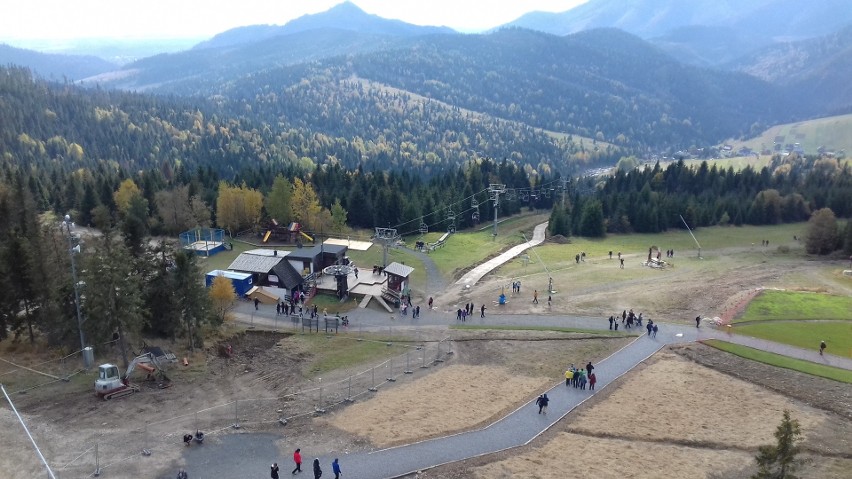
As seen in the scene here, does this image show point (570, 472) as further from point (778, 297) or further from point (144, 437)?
point (778, 297)

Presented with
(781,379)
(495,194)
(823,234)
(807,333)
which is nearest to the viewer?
(781,379)

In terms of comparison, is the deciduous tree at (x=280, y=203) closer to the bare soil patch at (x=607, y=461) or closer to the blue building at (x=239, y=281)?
the blue building at (x=239, y=281)

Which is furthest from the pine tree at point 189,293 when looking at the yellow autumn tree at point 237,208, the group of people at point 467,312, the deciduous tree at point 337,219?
the deciduous tree at point 337,219

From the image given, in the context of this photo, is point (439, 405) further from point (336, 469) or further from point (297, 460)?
point (297, 460)

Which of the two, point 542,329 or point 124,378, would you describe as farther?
point 542,329

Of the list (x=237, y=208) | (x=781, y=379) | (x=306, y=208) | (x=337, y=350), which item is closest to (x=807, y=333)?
(x=781, y=379)

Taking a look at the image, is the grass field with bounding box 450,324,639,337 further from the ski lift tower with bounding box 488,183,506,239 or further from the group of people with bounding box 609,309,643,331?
the ski lift tower with bounding box 488,183,506,239

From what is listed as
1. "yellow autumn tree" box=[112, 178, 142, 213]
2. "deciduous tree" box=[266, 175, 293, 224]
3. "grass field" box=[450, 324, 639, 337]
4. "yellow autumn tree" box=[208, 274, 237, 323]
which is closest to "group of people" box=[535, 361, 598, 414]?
"grass field" box=[450, 324, 639, 337]
